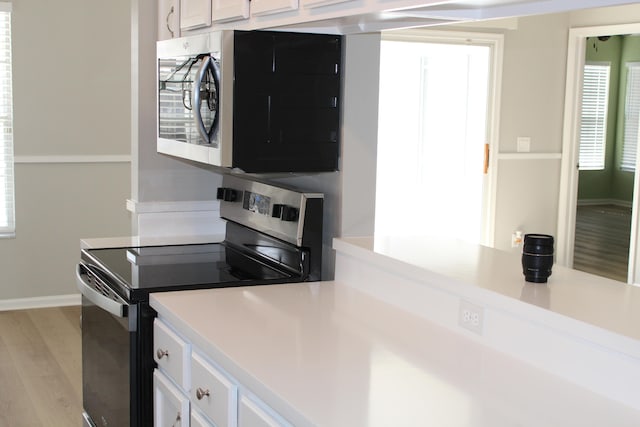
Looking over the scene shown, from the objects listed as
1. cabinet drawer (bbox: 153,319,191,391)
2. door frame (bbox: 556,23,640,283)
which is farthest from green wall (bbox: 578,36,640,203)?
cabinet drawer (bbox: 153,319,191,391)

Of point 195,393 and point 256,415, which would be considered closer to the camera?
point 256,415

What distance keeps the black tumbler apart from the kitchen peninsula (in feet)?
0.10

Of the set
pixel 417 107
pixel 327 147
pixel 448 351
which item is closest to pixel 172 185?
pixel 327 147

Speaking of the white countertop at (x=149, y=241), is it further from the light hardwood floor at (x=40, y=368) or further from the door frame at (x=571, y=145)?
the door frame at (x=571, y=145)

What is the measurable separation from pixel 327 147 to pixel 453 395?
46.5 inches

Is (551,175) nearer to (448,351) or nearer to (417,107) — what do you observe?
(417,107)

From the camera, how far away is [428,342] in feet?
6.55

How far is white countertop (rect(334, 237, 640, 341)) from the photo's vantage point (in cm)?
173

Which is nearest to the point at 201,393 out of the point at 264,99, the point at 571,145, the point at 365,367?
the point at 365,367

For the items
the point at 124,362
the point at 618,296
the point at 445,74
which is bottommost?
the point at 124,362

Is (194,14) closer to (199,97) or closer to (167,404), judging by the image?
(199,97)

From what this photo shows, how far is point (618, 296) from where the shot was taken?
188cm

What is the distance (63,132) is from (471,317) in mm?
4099

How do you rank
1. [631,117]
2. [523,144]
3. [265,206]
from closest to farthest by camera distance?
[265,206]
[523,144]
[631,117]
